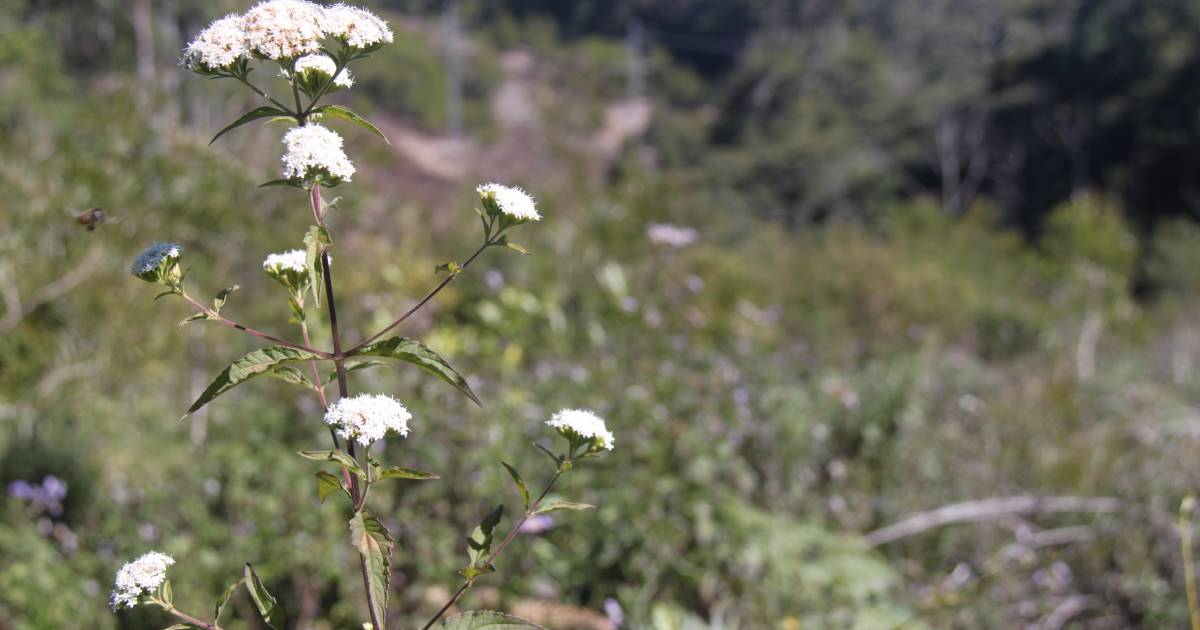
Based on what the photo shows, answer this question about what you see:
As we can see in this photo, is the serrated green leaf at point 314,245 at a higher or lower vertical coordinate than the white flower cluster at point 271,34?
lower

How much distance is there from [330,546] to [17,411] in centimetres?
168

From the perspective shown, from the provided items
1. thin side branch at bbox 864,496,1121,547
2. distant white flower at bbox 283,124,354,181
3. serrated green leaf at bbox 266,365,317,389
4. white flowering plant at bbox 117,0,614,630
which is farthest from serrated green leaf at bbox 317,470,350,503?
thin side branch at bbox 864,496,1121,547

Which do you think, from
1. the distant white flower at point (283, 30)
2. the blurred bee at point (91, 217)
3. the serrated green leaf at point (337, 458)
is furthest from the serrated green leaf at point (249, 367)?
the blurred bee at point (91, 217)

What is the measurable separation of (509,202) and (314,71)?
27cm

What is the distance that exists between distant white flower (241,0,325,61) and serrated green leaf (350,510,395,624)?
1.71ft

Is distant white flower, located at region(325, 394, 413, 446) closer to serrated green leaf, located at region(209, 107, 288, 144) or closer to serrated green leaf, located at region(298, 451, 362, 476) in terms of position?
serrated green leaf, located at region(298, 451, 362, 476)

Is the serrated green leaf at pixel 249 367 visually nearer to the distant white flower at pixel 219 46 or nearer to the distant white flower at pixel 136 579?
the distant white flower at pixel 136 579

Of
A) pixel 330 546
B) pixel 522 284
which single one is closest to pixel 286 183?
pixel 330 546

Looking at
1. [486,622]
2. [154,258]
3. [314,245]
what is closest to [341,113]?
[314,245]

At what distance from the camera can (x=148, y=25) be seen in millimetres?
21172

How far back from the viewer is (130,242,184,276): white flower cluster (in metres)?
1.05

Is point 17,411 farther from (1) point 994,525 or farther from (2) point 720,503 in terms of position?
(1) point 994,525

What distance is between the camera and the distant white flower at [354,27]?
3.42 feet

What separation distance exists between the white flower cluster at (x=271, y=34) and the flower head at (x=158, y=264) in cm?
21
